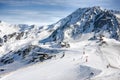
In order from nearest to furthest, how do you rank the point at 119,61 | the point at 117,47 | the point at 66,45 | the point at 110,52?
the point at 119,61
the point at 110,52
the point at 117,47
the point at 66,45

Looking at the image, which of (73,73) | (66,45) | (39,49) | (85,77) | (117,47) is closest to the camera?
(85,77)

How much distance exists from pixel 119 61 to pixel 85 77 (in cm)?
4683

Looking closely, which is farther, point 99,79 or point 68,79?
point 68,79

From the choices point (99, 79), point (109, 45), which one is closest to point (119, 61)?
point (109, 45)

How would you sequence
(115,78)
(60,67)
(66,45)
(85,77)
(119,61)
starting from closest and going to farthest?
(115,78) → (85,77) → (60,67) → (119,61) → (66,45)

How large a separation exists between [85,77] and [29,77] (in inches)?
802

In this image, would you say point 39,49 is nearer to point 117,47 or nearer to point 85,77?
point 117,47

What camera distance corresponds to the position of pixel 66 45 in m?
164

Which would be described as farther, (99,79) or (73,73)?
(73,73)

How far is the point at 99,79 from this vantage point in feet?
203

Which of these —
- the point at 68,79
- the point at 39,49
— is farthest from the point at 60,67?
the point at 39,49

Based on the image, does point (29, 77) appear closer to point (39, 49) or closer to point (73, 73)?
point (73, 73)

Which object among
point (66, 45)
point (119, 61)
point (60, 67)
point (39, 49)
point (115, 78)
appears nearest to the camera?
point (115, 78)

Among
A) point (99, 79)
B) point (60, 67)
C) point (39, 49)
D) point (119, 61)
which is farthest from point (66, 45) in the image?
point (99, 79)
